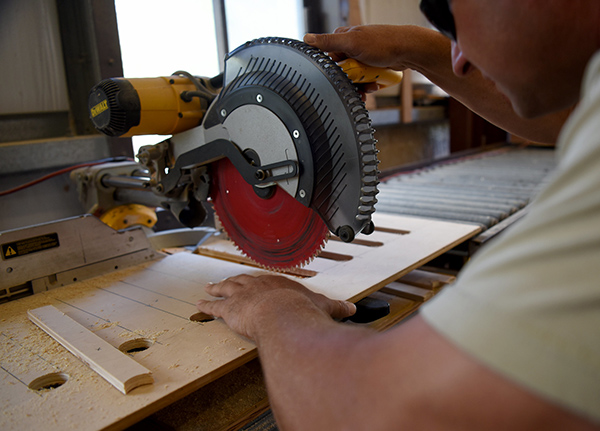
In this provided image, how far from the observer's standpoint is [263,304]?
99 cm

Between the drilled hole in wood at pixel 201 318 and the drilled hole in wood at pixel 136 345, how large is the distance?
0.41ft

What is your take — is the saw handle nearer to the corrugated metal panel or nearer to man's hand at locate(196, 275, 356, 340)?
man's hand at locate(196, 275, 356, 340)

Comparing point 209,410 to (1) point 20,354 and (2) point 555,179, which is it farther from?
(2) point 555,179

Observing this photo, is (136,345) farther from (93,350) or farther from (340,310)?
(340,310)

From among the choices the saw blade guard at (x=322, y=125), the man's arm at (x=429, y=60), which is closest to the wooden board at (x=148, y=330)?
the saw blade guard at (x=322, y=125)

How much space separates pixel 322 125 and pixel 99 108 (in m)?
0.66

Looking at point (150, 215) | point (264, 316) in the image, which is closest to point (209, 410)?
point (264, 316)

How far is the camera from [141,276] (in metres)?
1.56

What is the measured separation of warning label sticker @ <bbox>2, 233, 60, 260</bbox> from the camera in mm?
1386

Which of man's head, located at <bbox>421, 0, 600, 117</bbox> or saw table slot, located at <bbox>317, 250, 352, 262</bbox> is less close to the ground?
man's head, located at <bbox>421, 0, 600, 117</bbox>

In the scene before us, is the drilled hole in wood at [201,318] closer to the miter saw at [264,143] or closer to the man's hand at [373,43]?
the miter saw at [264,143]

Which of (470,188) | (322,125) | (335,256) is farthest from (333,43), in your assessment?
(470,188)

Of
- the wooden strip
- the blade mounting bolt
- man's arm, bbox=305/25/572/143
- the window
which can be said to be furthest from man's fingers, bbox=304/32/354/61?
the window

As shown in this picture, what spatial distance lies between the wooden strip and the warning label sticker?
0.22 meters
